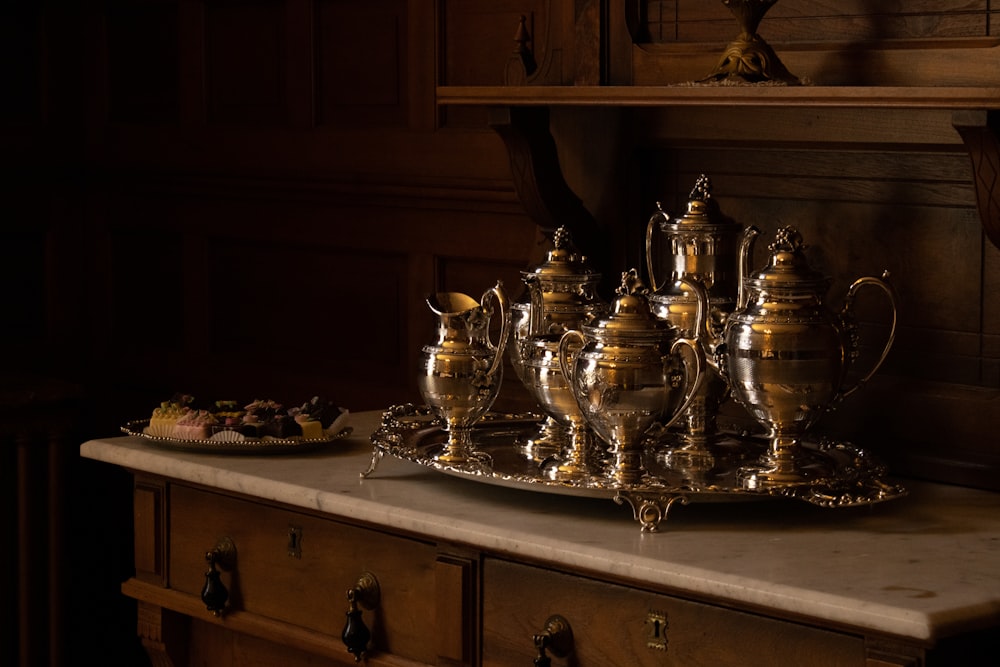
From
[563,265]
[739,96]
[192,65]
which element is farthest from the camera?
[192,65]

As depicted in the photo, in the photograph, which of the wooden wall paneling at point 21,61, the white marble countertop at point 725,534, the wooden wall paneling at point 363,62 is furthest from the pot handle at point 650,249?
the wooden wall paneling at point 21,61

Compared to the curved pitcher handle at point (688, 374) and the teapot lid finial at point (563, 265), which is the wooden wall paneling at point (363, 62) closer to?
the teapot lid finial at point (563, 265)

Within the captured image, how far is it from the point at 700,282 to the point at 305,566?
0.70 metres

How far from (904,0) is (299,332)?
1805 mm

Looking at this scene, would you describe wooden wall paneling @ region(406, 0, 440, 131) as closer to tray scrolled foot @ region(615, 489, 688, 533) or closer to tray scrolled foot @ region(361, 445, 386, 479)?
tray scrolled foot @ region(361, 445, 386, 479)

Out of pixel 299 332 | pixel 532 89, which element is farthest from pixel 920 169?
pixel 299 332

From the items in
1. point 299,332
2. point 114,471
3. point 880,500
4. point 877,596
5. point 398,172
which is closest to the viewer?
point 877,596

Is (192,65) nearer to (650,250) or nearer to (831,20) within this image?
(650,250)

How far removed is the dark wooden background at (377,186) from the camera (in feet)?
7.72

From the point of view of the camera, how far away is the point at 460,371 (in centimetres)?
238

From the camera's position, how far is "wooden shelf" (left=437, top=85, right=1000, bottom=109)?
6.56ft

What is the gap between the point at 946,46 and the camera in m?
2.19

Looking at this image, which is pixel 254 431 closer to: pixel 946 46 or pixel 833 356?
pixel 833 356

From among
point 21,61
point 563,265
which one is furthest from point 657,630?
point 21,61
